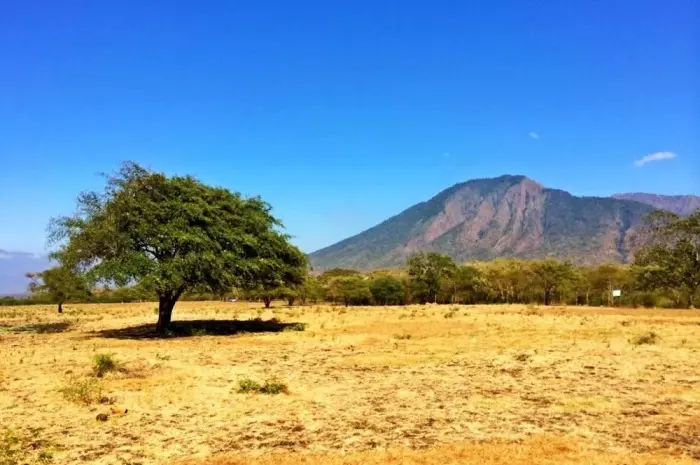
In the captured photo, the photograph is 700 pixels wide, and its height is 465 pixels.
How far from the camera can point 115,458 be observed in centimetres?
945

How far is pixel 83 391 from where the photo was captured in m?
14.1

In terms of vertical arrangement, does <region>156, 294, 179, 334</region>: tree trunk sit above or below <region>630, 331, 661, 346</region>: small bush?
above

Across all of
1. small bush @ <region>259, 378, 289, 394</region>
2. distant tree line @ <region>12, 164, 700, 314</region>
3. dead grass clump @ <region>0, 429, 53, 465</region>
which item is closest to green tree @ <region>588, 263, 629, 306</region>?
distant tree line @ <region>12, 164, 700, 314</region>

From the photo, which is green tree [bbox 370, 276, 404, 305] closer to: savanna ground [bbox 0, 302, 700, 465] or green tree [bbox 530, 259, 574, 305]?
green tree [bbox 530, 259, 574, 305]

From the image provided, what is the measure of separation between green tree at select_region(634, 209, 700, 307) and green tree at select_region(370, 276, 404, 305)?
54.1 m

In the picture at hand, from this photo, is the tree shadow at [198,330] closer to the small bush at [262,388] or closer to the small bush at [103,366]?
the small bush at [103,366]

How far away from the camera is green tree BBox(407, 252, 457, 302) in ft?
293

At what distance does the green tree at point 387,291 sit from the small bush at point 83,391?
74.5 meters

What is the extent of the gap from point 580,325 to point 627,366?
55.3 feet

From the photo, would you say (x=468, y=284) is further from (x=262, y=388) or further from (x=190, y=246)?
(x=262, y=388)

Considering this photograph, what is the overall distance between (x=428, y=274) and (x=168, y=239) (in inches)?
2600

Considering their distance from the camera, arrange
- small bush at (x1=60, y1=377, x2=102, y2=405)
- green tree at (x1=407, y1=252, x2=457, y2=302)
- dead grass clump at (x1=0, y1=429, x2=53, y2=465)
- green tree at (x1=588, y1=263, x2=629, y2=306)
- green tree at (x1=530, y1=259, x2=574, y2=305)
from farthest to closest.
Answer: green tree at (x1=407, y1=252, x2=457, y2=302) < green tree at (x1=530, y1=259, x2=574, y2=305) < green tree at (x1=588, y1=263, x2=629, y2=306) < small bush at (x1=60, y1=377, x2=102, y2=405) < dead grass clump at (x1=0, y1=429, x2=53, y2=465)

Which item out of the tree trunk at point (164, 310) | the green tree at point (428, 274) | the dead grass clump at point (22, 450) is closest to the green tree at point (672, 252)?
the tree trunk at point (164, 310)

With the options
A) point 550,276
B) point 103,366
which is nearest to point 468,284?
point 550,276
